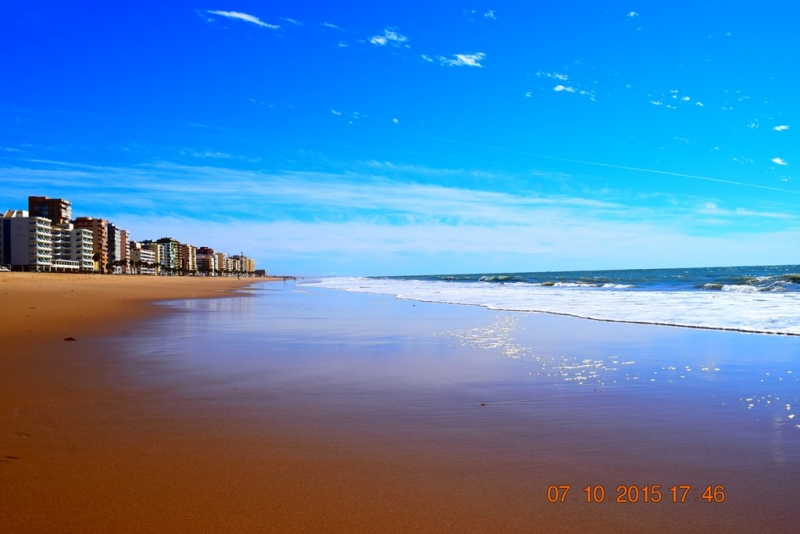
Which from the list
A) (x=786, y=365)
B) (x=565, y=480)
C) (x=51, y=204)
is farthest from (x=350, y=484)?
(x=51, y=204)

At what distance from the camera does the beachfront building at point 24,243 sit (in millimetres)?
115062

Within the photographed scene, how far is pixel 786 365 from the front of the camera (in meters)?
6.97

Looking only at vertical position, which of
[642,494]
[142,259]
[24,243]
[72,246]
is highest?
[72,246]

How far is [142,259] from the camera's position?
182750 millimetres

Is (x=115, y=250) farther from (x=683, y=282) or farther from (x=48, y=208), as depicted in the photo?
(x=683, y=282)

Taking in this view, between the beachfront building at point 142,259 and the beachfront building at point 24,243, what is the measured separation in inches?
1578

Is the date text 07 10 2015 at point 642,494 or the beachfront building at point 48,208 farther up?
the beachfront building at point 48,208

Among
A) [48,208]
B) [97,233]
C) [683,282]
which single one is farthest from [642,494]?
[48,208]

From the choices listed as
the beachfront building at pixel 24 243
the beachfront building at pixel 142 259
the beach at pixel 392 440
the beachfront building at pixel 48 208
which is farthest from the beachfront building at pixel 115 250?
the beach at pixel 392 440

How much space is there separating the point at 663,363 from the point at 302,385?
4850mm

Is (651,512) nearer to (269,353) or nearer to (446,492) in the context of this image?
(446,492)

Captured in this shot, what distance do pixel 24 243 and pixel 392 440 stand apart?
5439 inches

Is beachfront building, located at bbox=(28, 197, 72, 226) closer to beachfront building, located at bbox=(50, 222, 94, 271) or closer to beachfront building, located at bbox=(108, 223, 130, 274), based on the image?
beachfront building, located at bbox=(50, 222, 94, 271)

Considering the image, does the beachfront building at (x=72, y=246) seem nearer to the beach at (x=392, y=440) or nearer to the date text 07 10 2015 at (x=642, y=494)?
the beach at (x=392, y=440)
